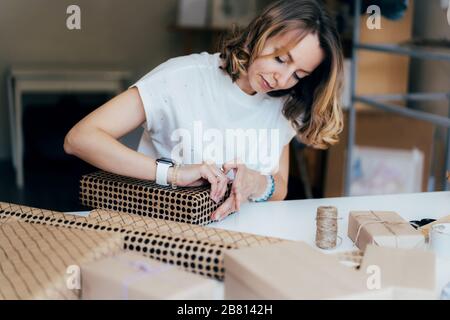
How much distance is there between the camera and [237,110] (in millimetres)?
1587

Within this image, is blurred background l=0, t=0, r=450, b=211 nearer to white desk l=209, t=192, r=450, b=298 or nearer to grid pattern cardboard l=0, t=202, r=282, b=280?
white desk l=209, t=192, r=450, b=298

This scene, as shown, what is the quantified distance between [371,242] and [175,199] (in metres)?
0.36

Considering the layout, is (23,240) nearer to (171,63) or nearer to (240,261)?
(240,261)

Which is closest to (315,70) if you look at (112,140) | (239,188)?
(239,188)

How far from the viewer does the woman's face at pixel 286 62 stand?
1412mm

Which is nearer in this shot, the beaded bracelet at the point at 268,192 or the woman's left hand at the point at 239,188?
the woman's left hand at the point at 239,188

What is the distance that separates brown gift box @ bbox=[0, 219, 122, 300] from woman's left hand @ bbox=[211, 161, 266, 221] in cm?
35

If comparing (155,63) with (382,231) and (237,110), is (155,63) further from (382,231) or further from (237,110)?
(382,231)

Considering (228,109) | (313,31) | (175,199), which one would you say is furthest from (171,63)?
(175,199)

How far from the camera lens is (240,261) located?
29.5 inches

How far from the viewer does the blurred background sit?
117 inches

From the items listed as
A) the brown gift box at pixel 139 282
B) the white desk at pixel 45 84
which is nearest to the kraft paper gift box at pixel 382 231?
the brown gift box at pixel 139 282

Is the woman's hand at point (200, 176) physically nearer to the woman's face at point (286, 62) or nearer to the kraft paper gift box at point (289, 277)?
the woman's face at point (286, 62)

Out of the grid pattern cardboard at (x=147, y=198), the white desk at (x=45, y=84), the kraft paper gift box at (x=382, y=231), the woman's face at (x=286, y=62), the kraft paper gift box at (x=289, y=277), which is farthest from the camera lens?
the white desk at (x=45, y=84)
